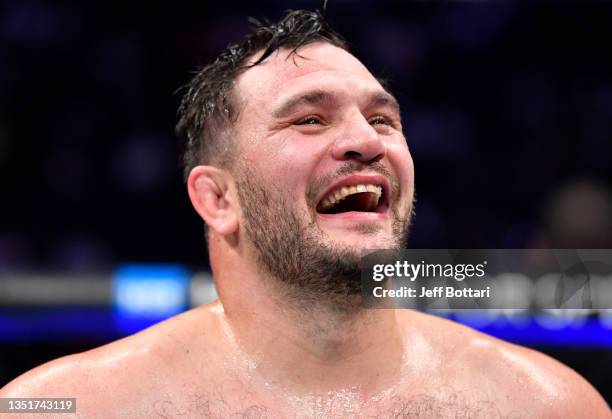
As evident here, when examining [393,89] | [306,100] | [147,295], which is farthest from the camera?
[393,89]

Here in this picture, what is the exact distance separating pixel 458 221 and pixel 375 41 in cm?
155

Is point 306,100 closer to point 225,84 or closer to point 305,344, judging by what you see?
point 225,84

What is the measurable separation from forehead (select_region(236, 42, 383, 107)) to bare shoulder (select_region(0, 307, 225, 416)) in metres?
0.71

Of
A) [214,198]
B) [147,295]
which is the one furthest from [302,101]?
[147,295]

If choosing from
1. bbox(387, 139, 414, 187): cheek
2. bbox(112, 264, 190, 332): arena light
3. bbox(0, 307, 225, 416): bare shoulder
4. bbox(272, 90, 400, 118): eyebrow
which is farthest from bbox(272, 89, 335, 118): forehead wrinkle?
bbox(112, 264, 190, 332): arena light

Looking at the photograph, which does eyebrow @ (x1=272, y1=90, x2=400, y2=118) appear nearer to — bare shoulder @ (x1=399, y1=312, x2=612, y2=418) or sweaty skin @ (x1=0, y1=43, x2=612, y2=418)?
sweaty skin @ (x1=0, y1=43, x2=612, y2=418)

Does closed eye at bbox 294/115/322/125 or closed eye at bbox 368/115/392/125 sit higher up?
closed eye at bbox 368/115/392/125

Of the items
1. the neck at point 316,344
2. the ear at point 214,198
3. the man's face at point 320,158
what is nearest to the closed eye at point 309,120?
the man's face at point 320,158

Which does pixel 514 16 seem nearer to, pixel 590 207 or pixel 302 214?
pixel 590 207

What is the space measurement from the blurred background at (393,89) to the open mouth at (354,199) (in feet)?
7.69

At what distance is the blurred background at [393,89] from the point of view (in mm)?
4762

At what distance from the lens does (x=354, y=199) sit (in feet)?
7.13

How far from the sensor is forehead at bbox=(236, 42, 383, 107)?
2.15 m

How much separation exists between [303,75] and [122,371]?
0.95 metres
